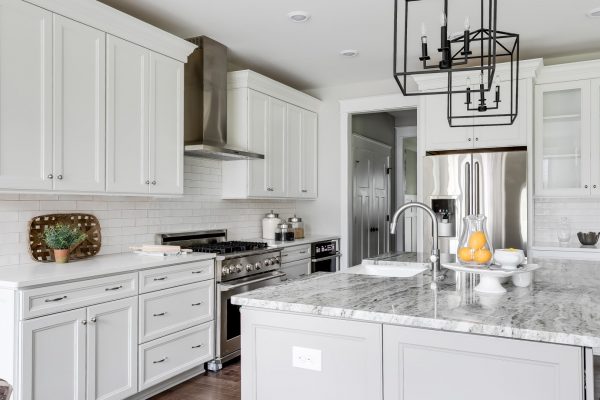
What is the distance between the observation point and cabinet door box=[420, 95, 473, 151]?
4625 mm

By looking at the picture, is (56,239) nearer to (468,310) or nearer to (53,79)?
(53,79)

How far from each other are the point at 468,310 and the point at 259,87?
345 centimetres

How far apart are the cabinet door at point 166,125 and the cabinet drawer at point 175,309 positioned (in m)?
0.74

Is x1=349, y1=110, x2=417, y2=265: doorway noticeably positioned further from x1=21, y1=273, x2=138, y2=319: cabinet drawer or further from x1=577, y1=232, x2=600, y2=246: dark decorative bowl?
x1=21, y1=273, x2=138, y2=319: cabinet drawer

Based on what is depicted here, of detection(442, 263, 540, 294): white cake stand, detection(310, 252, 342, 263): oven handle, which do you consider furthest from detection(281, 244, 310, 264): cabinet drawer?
detection(442, 263, 540, 294): white cake stand

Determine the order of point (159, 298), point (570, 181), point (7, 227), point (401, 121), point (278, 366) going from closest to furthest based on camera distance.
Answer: point (278, 366), point (7, 227), point (159, 298), point (570, 181), point (401, 121)

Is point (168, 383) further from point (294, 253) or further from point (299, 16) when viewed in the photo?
point (299, 16)

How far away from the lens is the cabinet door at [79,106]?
284 centimetres

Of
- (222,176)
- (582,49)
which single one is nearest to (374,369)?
(222,176)

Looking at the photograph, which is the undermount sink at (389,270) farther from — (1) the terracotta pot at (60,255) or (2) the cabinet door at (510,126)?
(2) the cabinet door at (510,126)

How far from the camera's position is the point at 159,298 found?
3.25 metres

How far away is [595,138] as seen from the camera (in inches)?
171

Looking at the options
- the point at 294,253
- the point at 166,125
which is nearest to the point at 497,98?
the point at 166,125

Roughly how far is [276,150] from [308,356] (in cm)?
336
